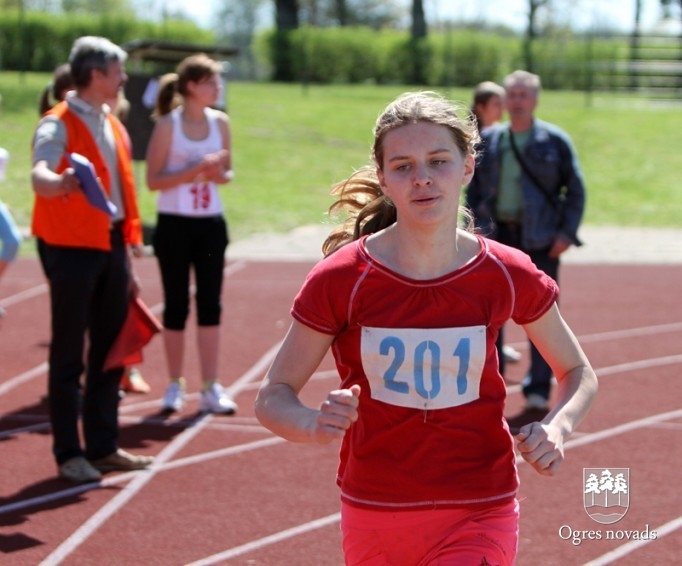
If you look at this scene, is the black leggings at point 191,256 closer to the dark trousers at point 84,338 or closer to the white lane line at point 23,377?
the dark trousers at point 84,338

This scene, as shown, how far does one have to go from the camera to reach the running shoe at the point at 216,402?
24.8 feet

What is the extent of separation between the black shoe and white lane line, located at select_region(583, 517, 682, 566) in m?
1.72

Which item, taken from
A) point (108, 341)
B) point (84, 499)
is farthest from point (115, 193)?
point (84, 499)

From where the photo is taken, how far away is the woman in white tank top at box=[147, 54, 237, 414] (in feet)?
24.5

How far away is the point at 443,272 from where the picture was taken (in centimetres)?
312

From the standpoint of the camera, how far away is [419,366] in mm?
3055

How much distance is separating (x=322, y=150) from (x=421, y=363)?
76.4 feet

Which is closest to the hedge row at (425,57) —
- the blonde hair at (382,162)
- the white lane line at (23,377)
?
the white lane line at (23,377)

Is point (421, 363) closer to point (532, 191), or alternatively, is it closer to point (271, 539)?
point (271, 539)

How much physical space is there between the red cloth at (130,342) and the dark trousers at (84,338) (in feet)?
0.12

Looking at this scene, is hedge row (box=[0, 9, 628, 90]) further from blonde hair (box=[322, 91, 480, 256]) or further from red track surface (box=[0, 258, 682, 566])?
blonde hair (box=[322, 91, 480, 256])

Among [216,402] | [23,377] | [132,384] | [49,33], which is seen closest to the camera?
[216,402]

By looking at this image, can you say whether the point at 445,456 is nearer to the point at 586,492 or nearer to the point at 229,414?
the point at 586,492

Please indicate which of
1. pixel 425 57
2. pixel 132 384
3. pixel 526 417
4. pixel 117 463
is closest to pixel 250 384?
pixel 132 384
